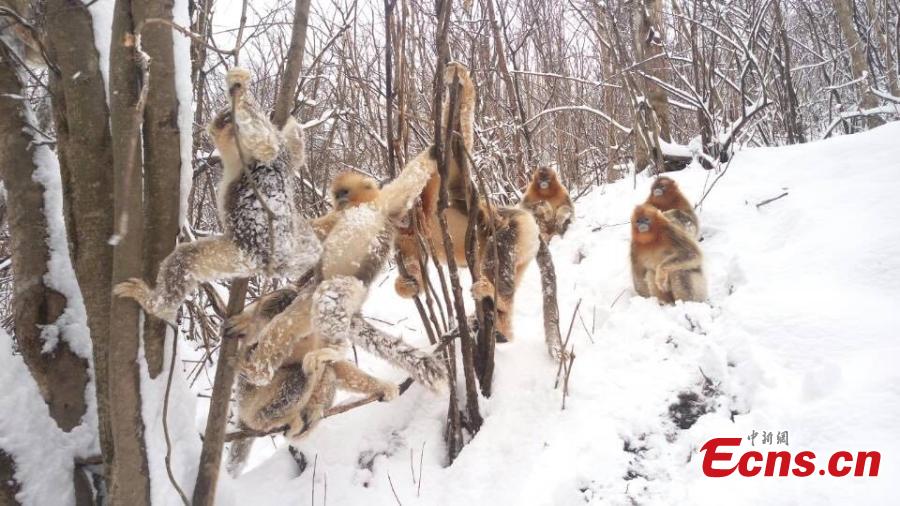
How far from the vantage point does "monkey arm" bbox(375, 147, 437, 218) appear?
2.87 meters

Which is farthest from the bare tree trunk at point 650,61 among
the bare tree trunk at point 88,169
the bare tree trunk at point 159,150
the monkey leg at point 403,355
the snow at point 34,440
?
the snow at point 34,440

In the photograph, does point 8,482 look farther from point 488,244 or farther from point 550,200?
point 550,200

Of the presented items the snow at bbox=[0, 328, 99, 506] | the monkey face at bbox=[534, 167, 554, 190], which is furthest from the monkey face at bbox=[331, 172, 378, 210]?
the monkey face at bbox=[534, 167, 554, 190]

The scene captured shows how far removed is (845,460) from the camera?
2.03m

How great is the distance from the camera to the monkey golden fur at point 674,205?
511 centimetres

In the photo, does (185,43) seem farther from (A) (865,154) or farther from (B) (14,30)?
(A) (865,154)

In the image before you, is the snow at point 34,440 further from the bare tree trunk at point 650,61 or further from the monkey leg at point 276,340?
the bare tree trunk at point 650,61

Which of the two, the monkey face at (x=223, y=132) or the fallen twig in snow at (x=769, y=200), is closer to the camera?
the monkey face at (x=223, y=132)

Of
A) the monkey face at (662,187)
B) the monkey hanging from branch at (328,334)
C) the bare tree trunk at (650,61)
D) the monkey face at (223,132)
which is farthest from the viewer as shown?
the bare tree trunk at (650,61)

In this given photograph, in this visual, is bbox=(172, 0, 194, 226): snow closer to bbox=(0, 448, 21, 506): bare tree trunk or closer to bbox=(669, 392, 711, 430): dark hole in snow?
bbox=(0, 448, 21, 506): bare tree trunk

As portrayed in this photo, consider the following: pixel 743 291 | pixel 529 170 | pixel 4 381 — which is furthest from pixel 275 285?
pixel 529 170

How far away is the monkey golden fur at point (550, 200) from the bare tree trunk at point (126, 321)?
17.6 ft

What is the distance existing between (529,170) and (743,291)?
5.01 meters

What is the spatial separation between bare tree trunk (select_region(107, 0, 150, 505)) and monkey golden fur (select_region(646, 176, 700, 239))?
4534mm
